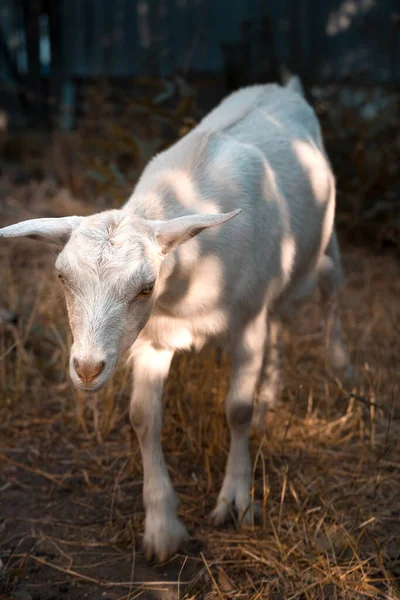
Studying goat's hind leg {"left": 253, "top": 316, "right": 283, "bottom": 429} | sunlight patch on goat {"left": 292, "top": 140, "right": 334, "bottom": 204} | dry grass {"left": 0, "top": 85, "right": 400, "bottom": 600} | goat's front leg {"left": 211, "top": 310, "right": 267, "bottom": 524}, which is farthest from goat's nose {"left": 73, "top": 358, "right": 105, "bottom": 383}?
sunlight patch on goat {"left": 292, "top": 140, "right": 334, "bottom": 204}

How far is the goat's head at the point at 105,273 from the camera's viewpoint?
8.67 feet

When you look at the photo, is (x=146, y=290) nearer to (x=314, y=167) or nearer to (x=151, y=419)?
(x=151, y=419)

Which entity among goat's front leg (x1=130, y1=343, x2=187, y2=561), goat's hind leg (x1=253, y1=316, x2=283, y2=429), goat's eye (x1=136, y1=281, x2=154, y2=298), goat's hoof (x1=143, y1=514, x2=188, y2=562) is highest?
goat's eye (x1=136, y1=281, x2=154, y2=298)

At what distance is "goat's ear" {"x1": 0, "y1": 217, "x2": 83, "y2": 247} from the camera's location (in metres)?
2.85

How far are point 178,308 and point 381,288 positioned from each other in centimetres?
349

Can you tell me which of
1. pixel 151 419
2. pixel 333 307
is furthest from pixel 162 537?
pixel 333 307

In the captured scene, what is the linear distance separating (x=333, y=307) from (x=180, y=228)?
2.60m

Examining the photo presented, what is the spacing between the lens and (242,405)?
3738 mm

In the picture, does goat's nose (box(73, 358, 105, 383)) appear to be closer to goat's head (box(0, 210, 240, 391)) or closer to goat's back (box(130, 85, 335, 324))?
goat's head (box(0, 210, 240, 391))

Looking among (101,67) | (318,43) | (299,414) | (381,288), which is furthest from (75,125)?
(299,414)

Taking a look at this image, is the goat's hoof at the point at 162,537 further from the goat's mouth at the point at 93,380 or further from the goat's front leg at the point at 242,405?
the goat's mouth at the point at 93,380

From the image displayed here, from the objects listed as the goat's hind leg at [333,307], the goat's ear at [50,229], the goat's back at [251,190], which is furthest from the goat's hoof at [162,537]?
the goat's hind leg at [333,307]

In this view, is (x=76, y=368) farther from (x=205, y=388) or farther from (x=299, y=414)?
(x=299, y=414)

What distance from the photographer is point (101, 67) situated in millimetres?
11328
